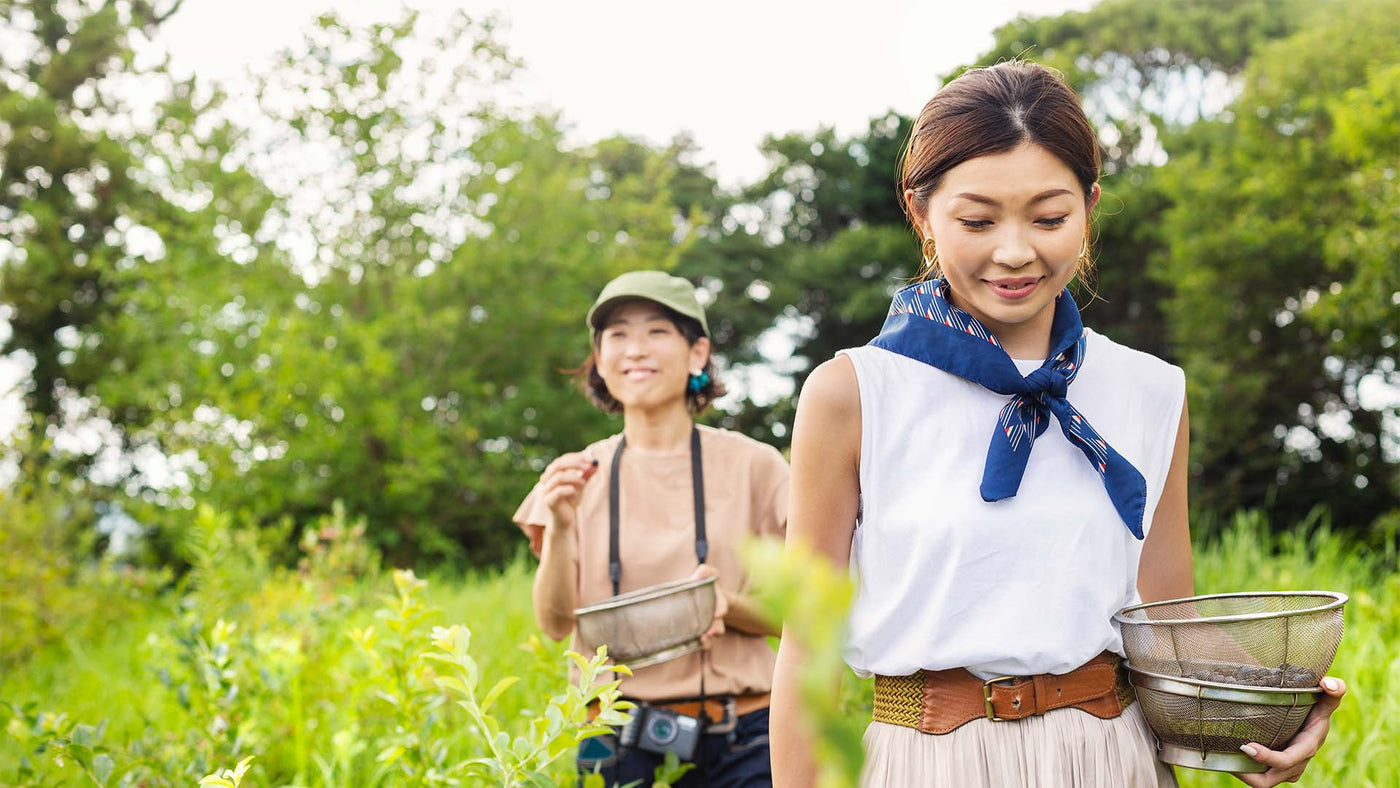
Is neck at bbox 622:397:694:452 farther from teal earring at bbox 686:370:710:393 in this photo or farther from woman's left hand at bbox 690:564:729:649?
woman's left hand at bbox 690:564:729:649

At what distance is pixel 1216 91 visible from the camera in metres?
18.0

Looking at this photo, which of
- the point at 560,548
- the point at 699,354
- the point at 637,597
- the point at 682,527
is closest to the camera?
the point at 637,597

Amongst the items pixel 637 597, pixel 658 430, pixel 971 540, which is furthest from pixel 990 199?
pixel 658 430

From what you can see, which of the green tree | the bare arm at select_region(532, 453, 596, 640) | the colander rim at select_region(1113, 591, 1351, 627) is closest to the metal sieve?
the bare arm at select_region(532, 453, 596, 640)

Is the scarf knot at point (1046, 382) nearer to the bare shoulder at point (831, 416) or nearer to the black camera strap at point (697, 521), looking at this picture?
the bare shoulder at point (831, 416)

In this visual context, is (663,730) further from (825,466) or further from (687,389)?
(825,466)

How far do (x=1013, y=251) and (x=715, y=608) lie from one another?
1075 millimetres

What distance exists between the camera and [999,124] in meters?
1.39

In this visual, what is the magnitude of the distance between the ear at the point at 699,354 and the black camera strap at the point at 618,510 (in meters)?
0.22

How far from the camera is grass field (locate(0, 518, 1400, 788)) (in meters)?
2.34

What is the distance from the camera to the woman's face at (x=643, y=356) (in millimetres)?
2504

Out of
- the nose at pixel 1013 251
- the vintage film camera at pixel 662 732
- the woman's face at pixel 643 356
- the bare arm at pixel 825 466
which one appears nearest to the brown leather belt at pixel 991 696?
the bare arm at pixel 825 466

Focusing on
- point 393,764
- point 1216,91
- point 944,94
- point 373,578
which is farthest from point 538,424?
point 1216,91

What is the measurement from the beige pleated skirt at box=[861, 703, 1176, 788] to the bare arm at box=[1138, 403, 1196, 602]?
24cm
